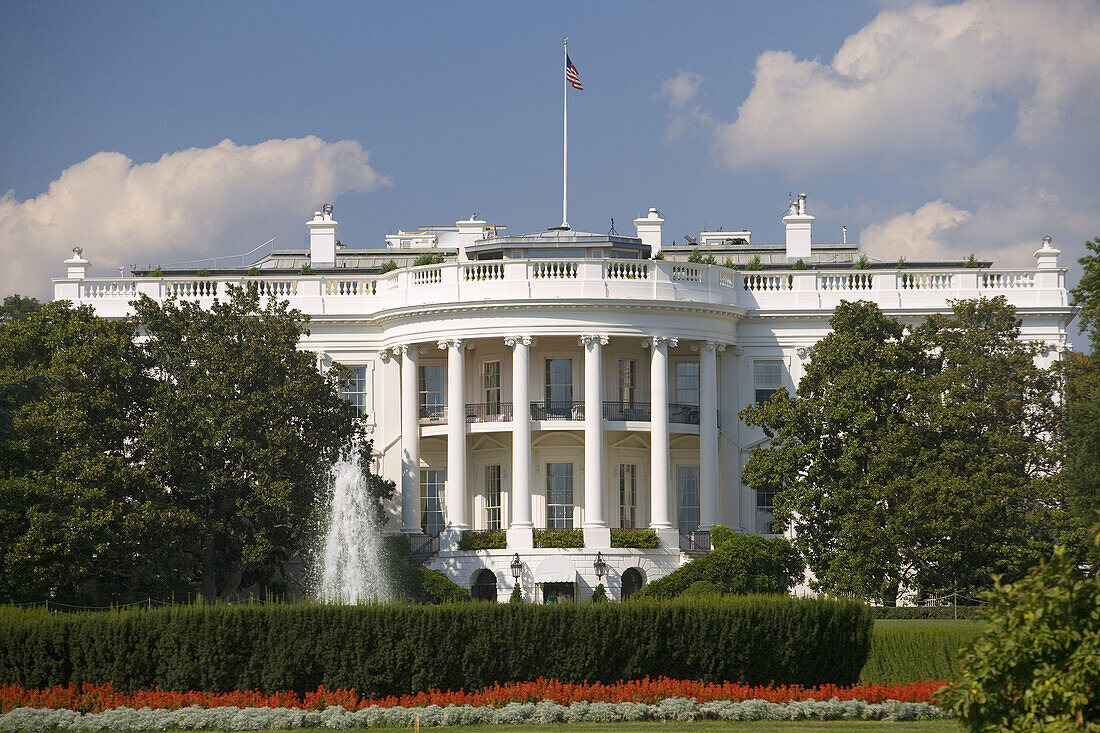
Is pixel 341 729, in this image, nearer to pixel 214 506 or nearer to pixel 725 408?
pixel 214 506

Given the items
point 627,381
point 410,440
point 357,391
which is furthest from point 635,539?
point 357,391

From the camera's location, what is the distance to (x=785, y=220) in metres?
59.4

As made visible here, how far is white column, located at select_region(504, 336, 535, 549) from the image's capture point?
1780 inches

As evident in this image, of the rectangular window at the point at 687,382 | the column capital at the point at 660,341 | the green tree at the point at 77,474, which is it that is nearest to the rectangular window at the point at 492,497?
the rectangular window at the point at 687,382

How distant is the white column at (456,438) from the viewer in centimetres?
4644

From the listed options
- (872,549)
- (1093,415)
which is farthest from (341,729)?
(1093,415)

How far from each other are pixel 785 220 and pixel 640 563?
65.6 feet

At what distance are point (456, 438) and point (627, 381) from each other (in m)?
6.49

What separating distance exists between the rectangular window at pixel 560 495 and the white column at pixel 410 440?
176 inches

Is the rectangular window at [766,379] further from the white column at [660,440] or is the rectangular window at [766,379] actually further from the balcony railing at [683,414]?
the white column at [660,440]

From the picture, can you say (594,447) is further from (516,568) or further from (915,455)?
(915,455)

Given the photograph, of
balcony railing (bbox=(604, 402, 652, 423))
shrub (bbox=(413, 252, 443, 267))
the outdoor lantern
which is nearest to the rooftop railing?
shrub (bbox=(413, 252, 443, 267))

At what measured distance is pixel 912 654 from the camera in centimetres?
2711

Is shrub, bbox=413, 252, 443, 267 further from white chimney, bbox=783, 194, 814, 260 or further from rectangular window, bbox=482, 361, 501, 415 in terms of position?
white chimney, bbox=783, 194, 814, 260
